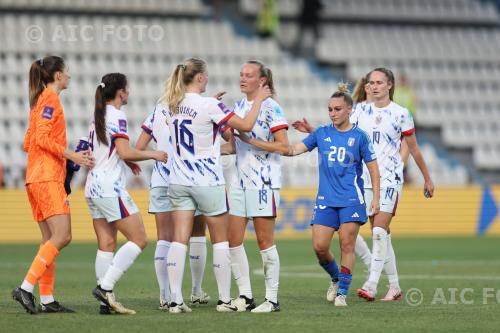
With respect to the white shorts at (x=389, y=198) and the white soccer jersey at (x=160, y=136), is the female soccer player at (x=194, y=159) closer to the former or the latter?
the white soccer jersey at (x=160, y=136)

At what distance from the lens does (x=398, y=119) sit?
33.7 ft

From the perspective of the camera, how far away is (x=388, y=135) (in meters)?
10.3

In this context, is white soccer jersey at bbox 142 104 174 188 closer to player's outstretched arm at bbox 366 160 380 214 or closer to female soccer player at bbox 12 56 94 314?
female soccer player at bbox 12 56 94 314

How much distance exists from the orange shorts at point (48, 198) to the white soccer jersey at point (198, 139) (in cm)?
97

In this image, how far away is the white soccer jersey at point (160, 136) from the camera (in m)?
9.42

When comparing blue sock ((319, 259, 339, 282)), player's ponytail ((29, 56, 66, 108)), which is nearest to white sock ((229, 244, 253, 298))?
blue sock ((319, 259, 339, 282))

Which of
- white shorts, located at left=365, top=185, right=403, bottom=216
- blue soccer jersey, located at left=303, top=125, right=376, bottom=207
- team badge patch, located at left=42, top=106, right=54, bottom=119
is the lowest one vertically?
white shorts, located at left=365, top=185, right=403, bottom=216

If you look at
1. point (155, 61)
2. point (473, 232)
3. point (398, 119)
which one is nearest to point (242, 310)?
point (398, 119)

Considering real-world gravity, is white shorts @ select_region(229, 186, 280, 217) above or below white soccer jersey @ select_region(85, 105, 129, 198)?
below

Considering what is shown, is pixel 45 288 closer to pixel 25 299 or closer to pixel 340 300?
pixel 25 299

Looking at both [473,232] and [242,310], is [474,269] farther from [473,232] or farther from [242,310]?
[473,232]

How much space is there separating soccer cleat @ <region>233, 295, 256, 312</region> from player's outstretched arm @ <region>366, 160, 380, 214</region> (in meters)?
1.45

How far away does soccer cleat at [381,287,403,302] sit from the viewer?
32.6 ft

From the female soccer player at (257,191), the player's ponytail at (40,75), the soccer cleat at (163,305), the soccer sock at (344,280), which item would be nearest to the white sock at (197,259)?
the soccer cleat at (163,305)
